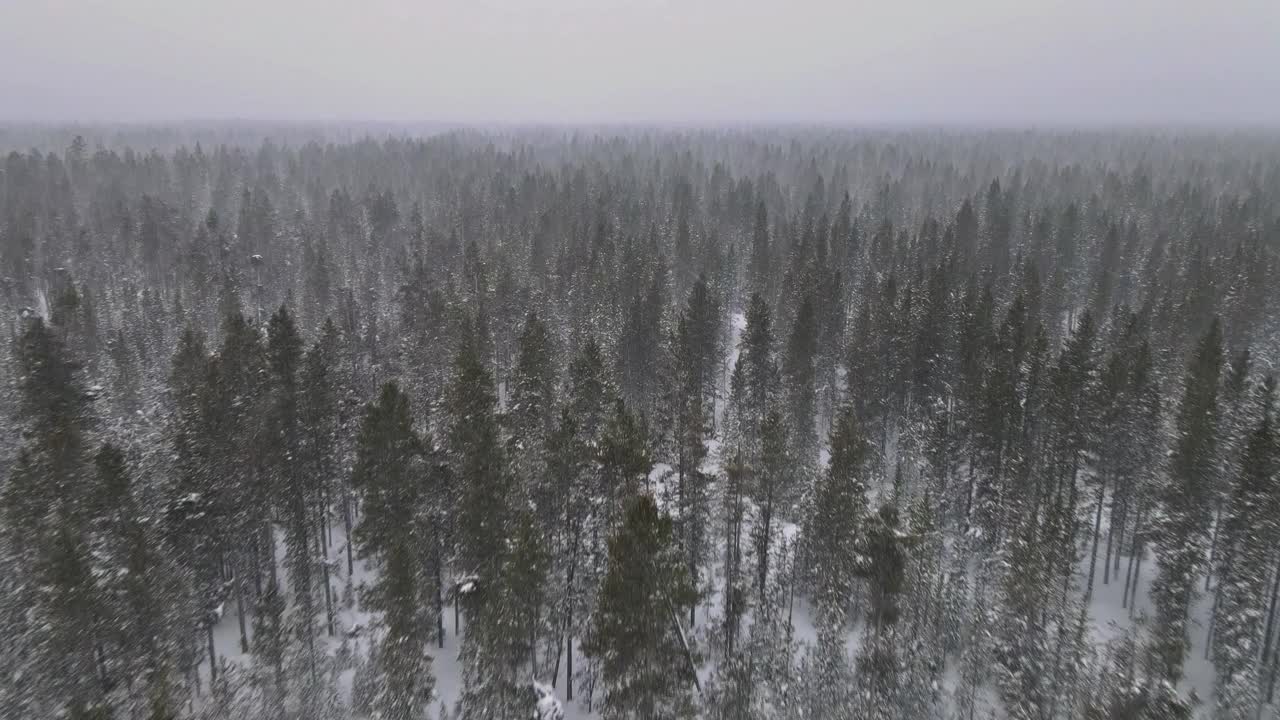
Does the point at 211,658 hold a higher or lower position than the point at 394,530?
lower

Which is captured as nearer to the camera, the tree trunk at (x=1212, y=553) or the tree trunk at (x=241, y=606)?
the tree trunk at (x=241, y=606)

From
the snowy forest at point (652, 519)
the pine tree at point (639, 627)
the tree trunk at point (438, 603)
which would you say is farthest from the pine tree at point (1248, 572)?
the tree trunk at point (438, 603)

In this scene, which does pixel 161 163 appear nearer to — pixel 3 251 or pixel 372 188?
pixel 372 188

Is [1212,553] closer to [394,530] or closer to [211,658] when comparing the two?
[394,530]

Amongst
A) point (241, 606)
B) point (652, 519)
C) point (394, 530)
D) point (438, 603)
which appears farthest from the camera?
point (241, 606)

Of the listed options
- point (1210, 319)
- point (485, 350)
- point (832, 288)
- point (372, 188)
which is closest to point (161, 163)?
point (372, 188)

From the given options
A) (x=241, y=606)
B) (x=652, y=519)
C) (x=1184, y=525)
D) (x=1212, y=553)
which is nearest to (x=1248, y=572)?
(x=1184, y=525)

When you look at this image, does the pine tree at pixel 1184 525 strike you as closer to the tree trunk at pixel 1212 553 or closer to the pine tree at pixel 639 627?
the tree trunk at pixel 1212 553

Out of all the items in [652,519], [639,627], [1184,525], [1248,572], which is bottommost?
[1248,572]

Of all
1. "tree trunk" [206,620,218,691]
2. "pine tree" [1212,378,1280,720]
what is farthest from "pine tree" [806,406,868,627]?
"tree trunk" [206,620,218,691]

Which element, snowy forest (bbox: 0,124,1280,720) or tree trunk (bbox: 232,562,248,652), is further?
tree trunk (bbox: 232,562,248,652)

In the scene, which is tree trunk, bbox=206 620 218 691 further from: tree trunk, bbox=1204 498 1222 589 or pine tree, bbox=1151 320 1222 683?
tree trunk, bbox=1204 498 1222 589

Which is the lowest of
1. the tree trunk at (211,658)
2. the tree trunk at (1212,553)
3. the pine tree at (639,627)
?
the tree trunk at (211,658)

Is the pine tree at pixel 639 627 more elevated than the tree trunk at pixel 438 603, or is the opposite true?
the pine tree at pixel 639 627
